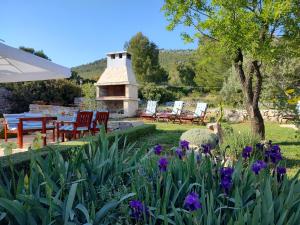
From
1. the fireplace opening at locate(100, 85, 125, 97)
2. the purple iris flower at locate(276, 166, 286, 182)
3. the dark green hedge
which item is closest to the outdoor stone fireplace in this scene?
the fireplace opening at locate(100, 85, 125, 97)

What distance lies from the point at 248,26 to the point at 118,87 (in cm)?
1725

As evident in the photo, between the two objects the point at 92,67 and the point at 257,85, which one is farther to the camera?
the point at 92,67

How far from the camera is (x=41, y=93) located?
1806cm

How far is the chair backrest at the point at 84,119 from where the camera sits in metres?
7.30

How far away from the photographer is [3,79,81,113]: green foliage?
1694cm

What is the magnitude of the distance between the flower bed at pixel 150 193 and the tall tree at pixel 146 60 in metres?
35.7

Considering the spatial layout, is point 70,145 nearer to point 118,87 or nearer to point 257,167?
point 257,167

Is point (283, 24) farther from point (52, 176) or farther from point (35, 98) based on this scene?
point (35, 98)

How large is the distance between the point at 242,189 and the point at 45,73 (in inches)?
186

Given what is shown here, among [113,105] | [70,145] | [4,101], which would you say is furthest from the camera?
[113,105]

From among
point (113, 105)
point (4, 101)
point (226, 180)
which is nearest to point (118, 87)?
point (113, 105)

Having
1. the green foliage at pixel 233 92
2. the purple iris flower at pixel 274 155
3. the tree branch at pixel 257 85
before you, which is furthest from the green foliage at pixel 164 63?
the purple iris flower at pixel 274 155

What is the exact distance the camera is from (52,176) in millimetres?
2291

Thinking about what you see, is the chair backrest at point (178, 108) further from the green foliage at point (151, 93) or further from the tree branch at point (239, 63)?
the green foliage at point (151, 93)
